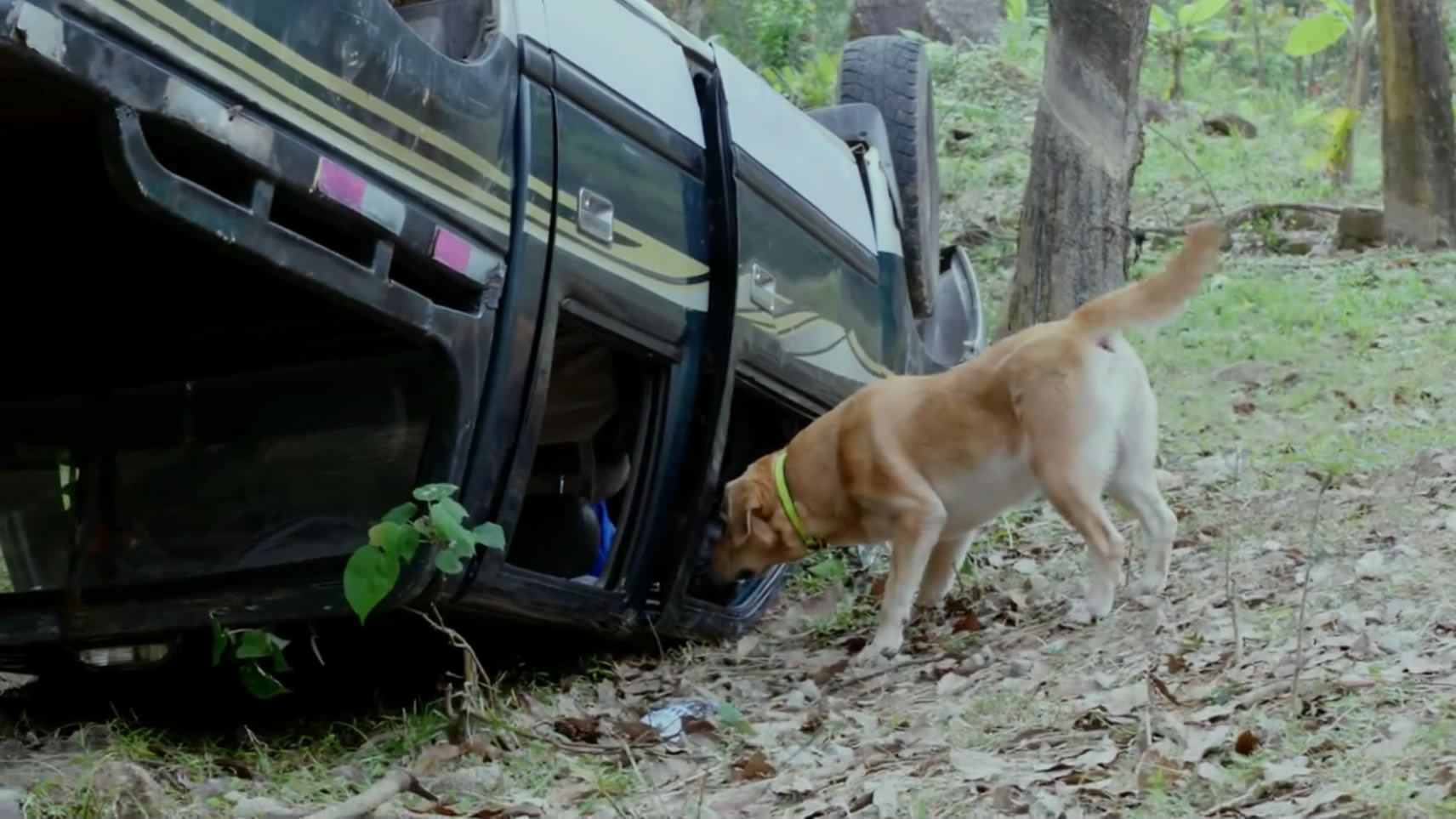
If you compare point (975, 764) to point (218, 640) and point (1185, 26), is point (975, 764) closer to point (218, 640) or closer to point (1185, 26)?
point (218, 640)

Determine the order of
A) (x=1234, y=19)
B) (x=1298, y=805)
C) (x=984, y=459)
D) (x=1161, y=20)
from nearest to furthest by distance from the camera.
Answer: (x=1298, y=805) < (x=984, y=459) < (x=1161, y=20) < (x=1234, y=19)

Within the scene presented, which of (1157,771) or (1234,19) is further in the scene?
(1234,19)

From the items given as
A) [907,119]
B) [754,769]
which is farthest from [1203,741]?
[907,119]

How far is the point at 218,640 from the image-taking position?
3779 millimetres

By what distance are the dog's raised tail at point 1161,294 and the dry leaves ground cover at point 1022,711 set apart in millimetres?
756

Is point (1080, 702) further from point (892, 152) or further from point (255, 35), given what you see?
point (892, 152)

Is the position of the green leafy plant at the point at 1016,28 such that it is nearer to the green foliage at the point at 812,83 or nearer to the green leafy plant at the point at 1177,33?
the green leafy plant at the point at 1177,33

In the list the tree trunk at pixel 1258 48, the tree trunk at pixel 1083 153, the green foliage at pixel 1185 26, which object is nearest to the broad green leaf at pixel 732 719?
the tree trunk at pixel 1083 153

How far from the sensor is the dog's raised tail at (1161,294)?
15.8 feet

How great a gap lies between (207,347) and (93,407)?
416 mm

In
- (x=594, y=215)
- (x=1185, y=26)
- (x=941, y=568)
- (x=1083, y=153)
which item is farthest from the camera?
(x=1185, y=26)

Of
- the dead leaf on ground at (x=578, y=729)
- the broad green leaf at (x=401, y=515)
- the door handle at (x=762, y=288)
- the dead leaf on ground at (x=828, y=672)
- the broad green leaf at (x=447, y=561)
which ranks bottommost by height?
the dead leaf on ground at (x=578, y=729)

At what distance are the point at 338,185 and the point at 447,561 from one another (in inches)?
35.4

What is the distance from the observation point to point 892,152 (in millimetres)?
7066
